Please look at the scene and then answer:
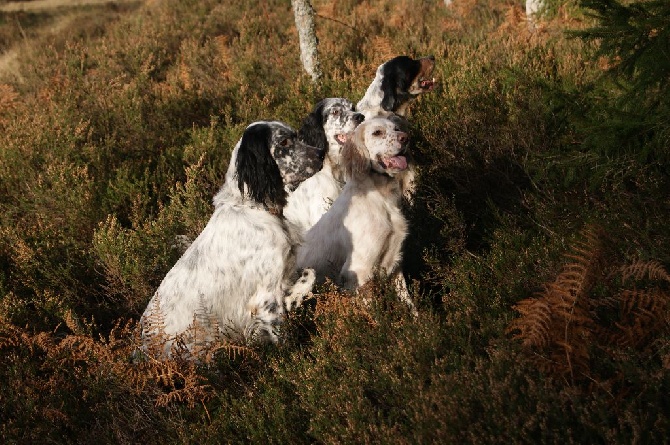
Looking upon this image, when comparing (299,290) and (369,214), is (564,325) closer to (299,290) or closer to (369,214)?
(369,214)

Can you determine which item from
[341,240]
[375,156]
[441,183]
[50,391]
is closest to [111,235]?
[50,391]

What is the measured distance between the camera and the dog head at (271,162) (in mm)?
3641

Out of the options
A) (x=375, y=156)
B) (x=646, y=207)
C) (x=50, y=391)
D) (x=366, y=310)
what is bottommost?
(x=50, y=391)

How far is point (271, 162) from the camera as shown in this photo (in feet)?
12.1

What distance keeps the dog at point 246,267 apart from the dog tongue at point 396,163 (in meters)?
0.57

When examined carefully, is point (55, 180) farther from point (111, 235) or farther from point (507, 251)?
point (507, 251)

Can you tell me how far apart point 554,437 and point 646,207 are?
68.3 inches

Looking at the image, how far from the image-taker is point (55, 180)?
561 centimetres

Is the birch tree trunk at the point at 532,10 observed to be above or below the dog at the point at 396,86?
above

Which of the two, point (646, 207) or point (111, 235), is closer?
point (646, 207)

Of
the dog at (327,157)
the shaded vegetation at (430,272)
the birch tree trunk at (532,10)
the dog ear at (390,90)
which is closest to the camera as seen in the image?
the shaded vegetation at (430,272)

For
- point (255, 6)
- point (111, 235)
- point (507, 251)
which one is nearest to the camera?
point (507, 251)

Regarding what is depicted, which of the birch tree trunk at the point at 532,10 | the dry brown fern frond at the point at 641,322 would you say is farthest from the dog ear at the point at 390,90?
the birch tree trunk at the point at 532,10

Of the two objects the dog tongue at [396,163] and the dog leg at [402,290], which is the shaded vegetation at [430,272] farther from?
the dog tongue at [396,163]
